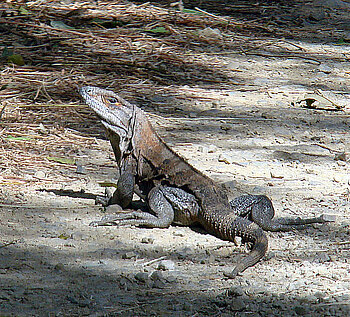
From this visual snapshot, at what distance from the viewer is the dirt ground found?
3.37 meters

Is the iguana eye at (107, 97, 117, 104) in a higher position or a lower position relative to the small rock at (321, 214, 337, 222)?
higher

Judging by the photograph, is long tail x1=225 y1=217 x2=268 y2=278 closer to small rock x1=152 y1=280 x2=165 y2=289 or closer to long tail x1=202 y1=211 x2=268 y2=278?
long tail x1=202 y1=211 x2=268 y2=278

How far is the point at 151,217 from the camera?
4383mm

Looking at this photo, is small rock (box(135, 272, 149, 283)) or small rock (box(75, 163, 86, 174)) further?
small rock (box(75, 163, 86, 174))

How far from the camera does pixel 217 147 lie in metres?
5.80

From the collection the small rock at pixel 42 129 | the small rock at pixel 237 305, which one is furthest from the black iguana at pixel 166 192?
the small rock at pixel 42 129

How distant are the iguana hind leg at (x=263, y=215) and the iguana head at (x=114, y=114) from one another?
3.06 ft

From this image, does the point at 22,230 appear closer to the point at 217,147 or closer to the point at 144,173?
the point at 144,173

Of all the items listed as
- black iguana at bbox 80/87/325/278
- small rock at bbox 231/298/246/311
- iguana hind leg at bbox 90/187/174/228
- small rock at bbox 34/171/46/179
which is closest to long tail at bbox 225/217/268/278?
black iguana at bbox 80/87/325/278

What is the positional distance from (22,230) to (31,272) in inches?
23.8

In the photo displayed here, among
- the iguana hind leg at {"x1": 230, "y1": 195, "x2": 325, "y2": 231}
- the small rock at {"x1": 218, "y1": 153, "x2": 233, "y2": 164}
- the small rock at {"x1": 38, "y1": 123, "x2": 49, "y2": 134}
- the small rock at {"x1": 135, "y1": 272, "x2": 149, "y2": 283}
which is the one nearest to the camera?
the small rock at {"x1": 135, "y1": 272, "x2": 149, "y2": 283}

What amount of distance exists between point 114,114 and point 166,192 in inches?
28.6

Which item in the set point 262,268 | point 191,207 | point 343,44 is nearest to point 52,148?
point 191,207

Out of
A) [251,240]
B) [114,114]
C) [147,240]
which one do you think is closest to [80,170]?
[114,114]
